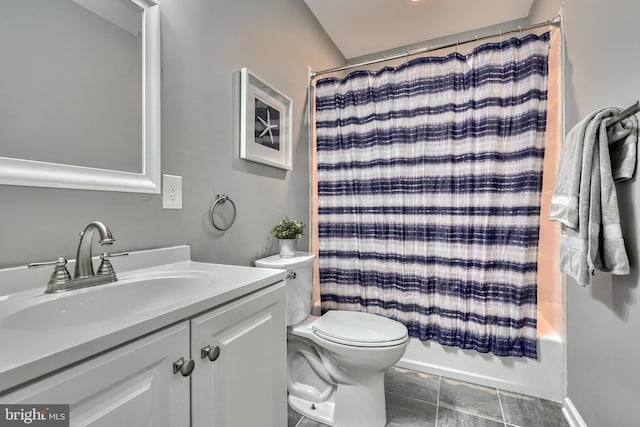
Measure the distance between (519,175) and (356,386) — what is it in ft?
4.69

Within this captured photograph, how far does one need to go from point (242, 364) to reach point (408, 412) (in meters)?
1.14

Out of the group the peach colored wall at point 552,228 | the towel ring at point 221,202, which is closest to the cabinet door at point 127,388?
the towel ring at point 221,202

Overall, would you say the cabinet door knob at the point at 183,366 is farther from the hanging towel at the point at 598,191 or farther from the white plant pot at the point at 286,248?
the hanging towel at the point at 598,191

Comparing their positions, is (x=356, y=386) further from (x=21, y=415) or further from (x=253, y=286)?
(x=21, y=415)

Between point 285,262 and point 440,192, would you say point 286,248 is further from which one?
point 440,192

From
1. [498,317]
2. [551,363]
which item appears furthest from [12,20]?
[551,363]

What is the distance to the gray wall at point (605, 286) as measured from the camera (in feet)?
3.11

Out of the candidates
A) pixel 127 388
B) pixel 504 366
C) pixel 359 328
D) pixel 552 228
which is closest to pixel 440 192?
pixel 552 228

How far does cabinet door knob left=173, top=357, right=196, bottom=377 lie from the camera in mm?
605

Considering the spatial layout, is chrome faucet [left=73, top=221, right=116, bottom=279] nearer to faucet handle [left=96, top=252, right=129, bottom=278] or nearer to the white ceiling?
faucet handle [left=96, top=252, right=129, bottom=278]

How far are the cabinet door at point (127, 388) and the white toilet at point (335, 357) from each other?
842 mm

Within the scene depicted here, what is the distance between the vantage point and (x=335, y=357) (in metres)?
1.37

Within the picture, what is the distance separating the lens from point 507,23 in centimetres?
226

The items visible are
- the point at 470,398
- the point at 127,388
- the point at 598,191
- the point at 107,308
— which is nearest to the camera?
the point at 127,388
